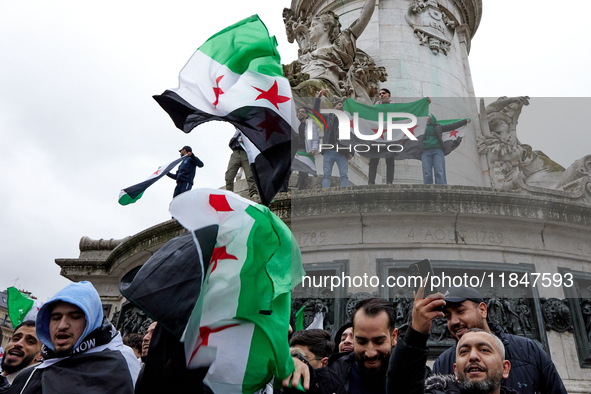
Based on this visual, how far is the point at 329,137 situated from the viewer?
9867 mm

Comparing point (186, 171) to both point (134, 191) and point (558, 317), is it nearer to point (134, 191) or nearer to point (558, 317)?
point (134, 191)

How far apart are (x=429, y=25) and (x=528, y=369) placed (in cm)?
1393

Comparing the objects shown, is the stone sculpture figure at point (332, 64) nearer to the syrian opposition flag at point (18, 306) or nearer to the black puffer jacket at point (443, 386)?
the syrian opposition flag at point (18, 306)

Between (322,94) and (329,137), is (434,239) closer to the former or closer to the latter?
(329,137)

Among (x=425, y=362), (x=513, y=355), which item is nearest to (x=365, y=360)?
(x=425, y=362)

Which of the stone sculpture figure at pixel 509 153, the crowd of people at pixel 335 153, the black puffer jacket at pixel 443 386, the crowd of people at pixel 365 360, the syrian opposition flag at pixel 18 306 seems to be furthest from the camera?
the stone sculpture figure at pixel 509 153

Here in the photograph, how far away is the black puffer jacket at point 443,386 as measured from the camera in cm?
314

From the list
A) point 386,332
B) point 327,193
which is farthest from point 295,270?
point 327,193

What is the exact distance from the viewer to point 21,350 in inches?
188

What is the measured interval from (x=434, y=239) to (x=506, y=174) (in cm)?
786

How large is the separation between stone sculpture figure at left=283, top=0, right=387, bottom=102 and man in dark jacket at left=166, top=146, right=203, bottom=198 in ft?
11.0

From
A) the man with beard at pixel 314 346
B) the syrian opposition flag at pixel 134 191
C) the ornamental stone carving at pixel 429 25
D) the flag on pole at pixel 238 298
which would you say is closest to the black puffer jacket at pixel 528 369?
the man with beard at pixel 314 346

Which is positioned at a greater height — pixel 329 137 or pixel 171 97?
pixel 329 137

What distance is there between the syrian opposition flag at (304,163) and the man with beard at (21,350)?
5958 mm
